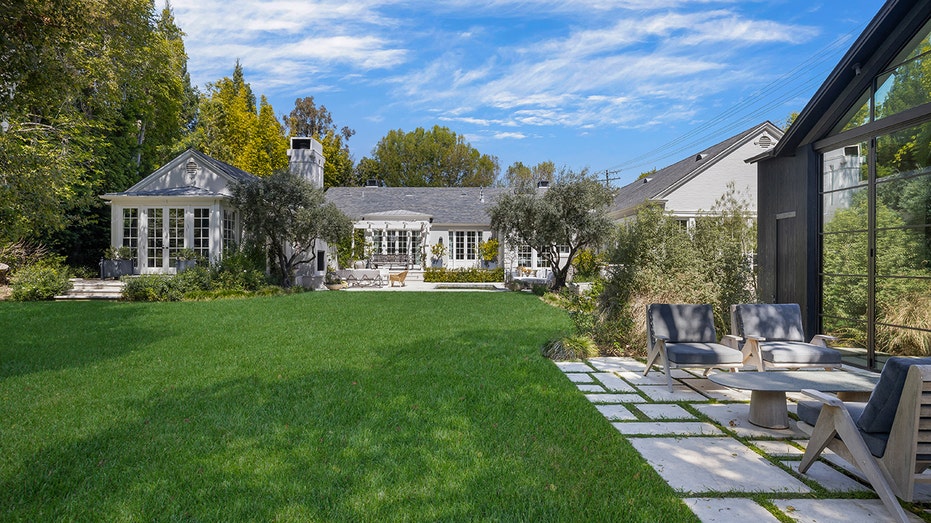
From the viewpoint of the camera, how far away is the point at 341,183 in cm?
4297

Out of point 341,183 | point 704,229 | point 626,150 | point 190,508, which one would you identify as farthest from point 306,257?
point 626,150

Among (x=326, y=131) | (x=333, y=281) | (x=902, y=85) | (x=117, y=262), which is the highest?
(x=326, y=131)

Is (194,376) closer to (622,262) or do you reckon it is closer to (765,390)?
(765,390)

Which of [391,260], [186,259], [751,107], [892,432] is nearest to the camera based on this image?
[892,432]

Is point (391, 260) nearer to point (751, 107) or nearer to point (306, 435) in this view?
point (306, 435)

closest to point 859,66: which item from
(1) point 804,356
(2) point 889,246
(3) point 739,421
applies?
(2) point 889,246

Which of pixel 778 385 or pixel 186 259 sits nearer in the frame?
pixel 778 385

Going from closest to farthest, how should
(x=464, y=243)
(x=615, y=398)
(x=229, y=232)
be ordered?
(x=615, y=398), (x=229, y=232), (x=464, y=243)

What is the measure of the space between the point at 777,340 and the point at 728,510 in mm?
4536

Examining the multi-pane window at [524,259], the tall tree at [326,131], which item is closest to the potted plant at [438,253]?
the multi-pane window at [524,259]

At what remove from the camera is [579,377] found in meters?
6.25

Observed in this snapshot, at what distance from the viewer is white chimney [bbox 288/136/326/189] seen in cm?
1950

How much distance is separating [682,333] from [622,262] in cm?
319

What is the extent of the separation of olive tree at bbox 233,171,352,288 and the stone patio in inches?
512
